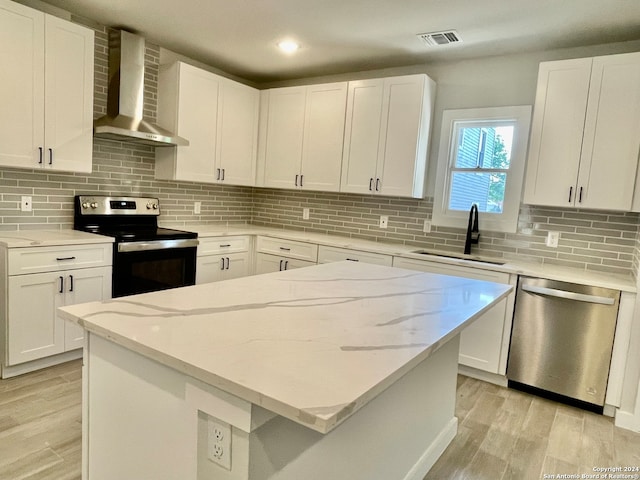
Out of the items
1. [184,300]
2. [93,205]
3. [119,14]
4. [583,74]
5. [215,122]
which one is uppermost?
[119,14]

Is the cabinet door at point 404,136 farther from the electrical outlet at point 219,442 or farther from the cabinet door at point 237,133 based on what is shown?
the electrical outlet at point 219,442

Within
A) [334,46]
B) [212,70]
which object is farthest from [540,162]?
[212,70]

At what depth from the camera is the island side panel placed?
107 centimetres

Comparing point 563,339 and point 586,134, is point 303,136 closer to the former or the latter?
point 586,134

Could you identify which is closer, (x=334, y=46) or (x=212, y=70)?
(x=334, y=46)

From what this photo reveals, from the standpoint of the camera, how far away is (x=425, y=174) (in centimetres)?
376

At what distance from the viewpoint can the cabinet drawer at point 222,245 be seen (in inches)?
148

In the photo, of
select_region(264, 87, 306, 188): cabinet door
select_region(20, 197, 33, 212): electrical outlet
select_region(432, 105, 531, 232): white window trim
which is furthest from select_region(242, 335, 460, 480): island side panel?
select_region(20, 197, 33, 212): electrical outlet

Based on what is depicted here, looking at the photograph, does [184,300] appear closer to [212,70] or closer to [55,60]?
[55,60]

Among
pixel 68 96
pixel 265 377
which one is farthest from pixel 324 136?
pixel 265 377

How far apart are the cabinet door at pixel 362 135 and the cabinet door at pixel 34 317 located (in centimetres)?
247

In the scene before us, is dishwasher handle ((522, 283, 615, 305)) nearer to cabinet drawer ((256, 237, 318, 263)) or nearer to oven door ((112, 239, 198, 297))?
cabinet drawer ((256, 237, 318, 263))

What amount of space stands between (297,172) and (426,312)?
290 centimetres

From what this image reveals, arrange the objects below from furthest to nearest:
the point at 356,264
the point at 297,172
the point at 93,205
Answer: the point at 297,172 < the point at 93,205 < the point at 356,264
